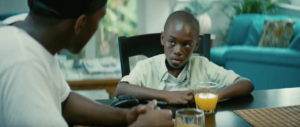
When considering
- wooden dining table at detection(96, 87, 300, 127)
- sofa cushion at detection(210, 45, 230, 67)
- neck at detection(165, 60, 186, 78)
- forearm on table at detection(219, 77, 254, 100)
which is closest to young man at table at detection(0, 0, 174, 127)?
wooden dining table at detection(96, 87, 300, 127)

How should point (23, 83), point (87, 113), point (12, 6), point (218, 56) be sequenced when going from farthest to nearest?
point (218, 56) → point (12, 6) → point (87, 113) → point (23, 83)

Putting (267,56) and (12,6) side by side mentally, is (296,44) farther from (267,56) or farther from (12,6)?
(12,6)

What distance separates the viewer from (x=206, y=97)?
128 centimetres

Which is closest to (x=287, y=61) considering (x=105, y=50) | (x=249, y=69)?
(x=249, y=69)

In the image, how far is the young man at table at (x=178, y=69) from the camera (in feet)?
5.14

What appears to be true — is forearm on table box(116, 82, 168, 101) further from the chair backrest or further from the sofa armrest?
the sofa armrest

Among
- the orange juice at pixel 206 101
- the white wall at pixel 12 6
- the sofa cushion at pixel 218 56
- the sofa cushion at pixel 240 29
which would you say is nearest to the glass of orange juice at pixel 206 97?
the orange juice at pixel 206 101

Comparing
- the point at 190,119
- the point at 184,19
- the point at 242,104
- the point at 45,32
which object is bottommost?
the point at 242,104

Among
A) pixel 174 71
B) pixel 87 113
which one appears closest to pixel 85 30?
pixel 87 113

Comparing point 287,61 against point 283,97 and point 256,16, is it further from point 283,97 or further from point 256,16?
point 283,97

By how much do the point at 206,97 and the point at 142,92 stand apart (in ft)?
0.87

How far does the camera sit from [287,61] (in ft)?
12.2

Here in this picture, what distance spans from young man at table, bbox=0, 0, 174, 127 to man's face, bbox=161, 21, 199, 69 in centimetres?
44

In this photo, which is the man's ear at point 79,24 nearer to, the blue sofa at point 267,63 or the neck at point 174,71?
the neck at point 174,71
